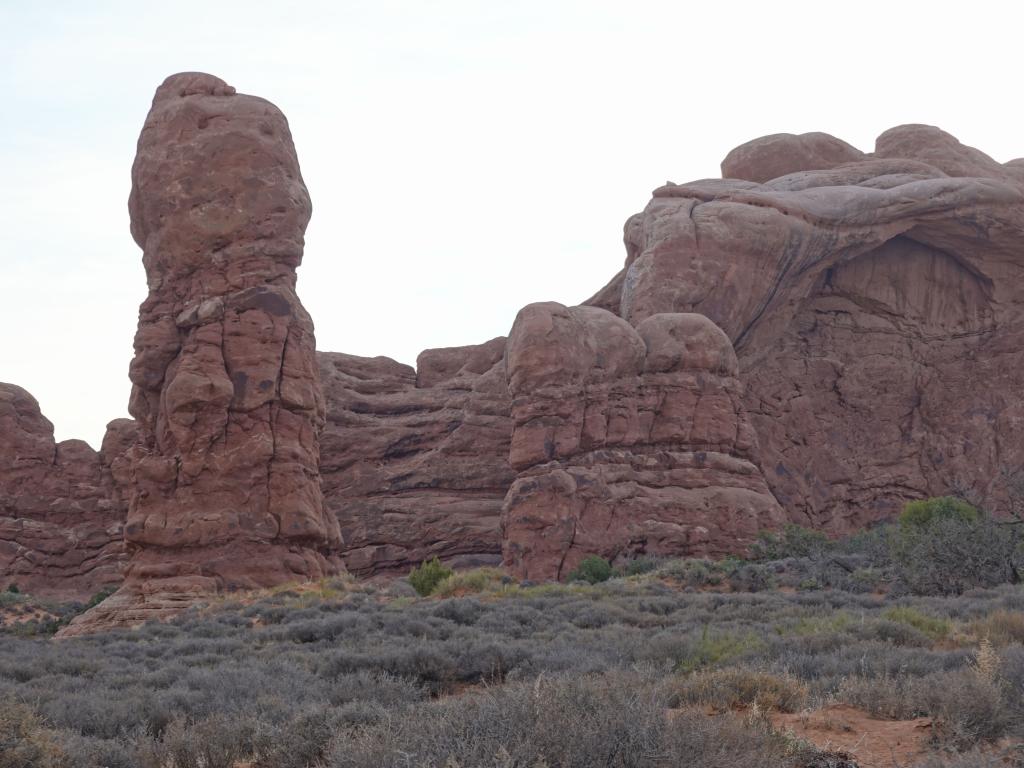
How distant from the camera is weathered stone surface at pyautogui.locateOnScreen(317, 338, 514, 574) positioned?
35.6 meters

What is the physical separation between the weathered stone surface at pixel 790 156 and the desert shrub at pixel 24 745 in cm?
4127

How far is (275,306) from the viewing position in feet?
87.0

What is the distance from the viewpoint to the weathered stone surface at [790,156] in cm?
4472

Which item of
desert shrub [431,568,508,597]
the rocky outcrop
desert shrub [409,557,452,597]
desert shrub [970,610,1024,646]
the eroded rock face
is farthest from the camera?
the rocky outcrop

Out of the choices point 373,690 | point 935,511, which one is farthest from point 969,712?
point 935,511

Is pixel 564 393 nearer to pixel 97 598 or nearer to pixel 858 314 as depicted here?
pixel 97 598

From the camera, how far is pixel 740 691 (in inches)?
323

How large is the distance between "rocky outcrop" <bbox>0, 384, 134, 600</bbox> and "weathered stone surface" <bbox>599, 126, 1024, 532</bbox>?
19768 mm

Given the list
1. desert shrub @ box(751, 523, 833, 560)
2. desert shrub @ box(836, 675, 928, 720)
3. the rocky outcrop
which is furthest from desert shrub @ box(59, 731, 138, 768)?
the rocky outcrop

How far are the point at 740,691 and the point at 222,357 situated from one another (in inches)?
787

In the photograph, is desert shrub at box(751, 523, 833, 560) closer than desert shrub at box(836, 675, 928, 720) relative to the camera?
A: No

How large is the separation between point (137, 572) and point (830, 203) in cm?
2576

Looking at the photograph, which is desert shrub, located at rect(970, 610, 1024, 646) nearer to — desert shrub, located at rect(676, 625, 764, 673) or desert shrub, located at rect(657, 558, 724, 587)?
desert shrub, located at rect(676, 625, 764, 673)

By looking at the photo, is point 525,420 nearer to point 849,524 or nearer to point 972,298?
point 849,524
